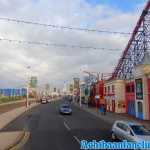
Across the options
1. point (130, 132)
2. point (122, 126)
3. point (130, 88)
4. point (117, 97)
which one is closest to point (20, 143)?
point (122, 126)

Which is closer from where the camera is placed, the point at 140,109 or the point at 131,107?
the point at 140,109

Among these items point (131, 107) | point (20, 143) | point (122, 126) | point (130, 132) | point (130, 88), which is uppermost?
point (130, 88)

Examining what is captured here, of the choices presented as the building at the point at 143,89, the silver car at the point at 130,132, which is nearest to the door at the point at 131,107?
the building at the point at 143,89

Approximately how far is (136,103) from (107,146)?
100 feet

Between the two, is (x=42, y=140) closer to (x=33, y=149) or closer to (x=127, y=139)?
(x=33, y=149)

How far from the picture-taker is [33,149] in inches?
915

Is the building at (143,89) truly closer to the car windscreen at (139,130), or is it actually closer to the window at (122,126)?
the window at (122,126)

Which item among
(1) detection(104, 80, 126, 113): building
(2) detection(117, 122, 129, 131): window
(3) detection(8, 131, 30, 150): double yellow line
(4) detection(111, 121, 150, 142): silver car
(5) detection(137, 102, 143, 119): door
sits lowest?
(3) detection(8, 131, 30, 150): double yellow line

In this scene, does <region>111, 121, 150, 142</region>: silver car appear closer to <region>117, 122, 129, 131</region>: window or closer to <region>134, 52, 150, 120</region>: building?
<region>117, 122, 129, 131</region>: window

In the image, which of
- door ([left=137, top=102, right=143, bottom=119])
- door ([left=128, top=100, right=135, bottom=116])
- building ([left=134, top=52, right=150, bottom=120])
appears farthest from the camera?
door ([left=128, top=100, right=135, bottom=116])

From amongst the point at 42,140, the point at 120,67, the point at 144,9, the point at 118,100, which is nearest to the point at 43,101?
the point at 120,67

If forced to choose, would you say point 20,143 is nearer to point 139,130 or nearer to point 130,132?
point 130,132

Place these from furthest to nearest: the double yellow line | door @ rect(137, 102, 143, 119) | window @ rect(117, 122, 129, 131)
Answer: door @ rect(137, 102, 143, 119) → window @ rect(117, 122, 129, 131) → the double yellow line

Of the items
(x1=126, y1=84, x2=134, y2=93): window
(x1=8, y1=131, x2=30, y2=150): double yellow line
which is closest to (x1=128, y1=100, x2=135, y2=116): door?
(x1=126, y1=84, x2=134, y2=93): window
